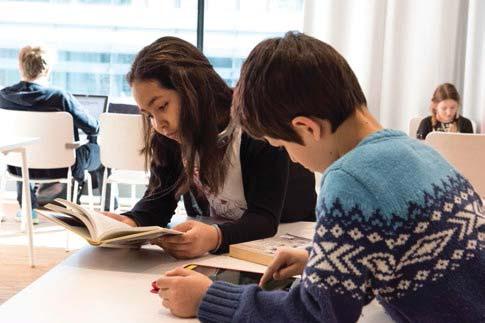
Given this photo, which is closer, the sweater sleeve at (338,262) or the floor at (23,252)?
the sweater sleeve at (338,262)

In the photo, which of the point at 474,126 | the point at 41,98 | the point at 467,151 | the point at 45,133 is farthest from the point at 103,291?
the point at 474,126

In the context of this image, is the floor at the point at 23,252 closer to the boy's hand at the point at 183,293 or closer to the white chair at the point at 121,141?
the white chair at the point at 121,141

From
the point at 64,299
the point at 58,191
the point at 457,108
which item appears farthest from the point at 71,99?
the point at 64,299

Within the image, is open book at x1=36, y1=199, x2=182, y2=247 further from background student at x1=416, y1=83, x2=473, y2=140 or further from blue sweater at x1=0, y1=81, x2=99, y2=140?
background student at x1=416, y1=83, x2=473, y2=140

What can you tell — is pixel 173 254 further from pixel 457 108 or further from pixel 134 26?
pixel 134 26

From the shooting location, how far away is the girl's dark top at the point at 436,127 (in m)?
4.49

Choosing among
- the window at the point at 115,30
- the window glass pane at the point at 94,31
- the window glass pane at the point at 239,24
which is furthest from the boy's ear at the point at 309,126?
the window glass pane at the point at 94,31

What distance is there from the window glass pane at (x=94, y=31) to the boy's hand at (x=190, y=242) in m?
4.07

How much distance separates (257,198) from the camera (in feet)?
5.26

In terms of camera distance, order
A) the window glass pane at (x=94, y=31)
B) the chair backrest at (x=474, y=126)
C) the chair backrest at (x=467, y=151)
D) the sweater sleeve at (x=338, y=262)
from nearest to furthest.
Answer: the sweater sleeve at (x=338, y=262) → the chair backrest at (x=467, y=151) → the chair backrest at (x=474, y=126) → the window glass pane at (x=94, y=31)

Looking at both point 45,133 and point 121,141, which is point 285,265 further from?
point 45,133

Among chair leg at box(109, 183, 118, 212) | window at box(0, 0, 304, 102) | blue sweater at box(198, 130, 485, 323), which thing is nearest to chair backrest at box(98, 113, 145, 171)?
chair leg at box(109, 183, 118, 212)

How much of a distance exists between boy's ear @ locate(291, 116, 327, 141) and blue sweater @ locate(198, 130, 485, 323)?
0.21 feet

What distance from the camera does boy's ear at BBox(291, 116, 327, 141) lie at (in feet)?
3.12
